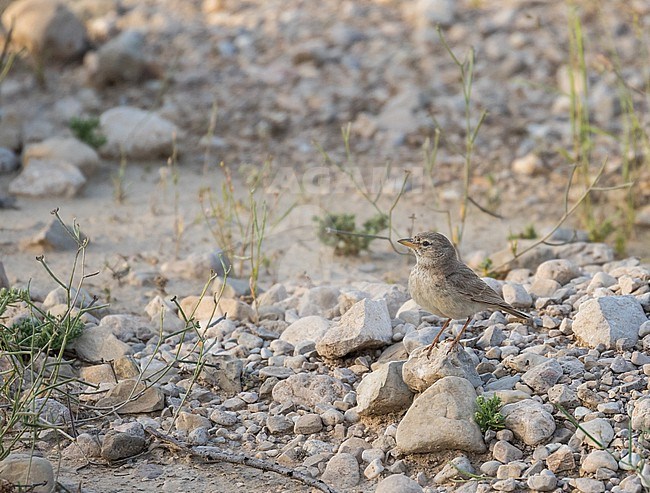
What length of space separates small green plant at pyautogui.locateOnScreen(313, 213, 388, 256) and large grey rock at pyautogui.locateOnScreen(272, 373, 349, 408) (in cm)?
247

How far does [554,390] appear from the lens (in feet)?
16.1

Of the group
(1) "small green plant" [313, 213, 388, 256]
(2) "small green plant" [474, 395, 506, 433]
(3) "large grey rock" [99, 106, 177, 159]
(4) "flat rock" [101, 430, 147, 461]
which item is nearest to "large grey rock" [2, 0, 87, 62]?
(3) "large grey rock" [99, 106, 177, 159]

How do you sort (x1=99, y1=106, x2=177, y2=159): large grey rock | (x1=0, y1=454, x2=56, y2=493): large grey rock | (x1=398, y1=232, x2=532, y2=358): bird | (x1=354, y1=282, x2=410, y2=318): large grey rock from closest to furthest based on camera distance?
(x1=0, y1=454, x2=56, y2=493): large grey rock, (x1=398, y1=232, x2=532, y2=358): bird, (x1=354, y1=282, x2=410, y2=318): large grey rock, (x1=99, y1=106, x2=177, y2=159): large grey rock

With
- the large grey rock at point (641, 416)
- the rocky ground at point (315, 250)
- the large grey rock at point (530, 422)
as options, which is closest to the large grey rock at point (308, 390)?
the rocky ground at point (315, 250)

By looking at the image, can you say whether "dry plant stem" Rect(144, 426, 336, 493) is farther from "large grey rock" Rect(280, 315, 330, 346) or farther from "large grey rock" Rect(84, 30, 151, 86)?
"large grey rock" Rect(84, 30, 151, 86)

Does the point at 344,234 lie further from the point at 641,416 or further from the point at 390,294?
the point at 641,416

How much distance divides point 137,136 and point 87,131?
51 cm

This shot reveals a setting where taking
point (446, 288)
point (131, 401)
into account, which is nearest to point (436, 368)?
point (446, 288)

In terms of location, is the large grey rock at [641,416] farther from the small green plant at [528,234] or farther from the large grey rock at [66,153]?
the large grey rock at [66,153]

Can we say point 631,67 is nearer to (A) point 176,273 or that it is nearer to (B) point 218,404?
(A) point 176,273

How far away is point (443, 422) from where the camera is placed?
469 cm

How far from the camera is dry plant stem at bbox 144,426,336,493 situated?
4.58 meters

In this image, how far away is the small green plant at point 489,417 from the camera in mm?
4723

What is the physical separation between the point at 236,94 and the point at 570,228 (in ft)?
15.3
